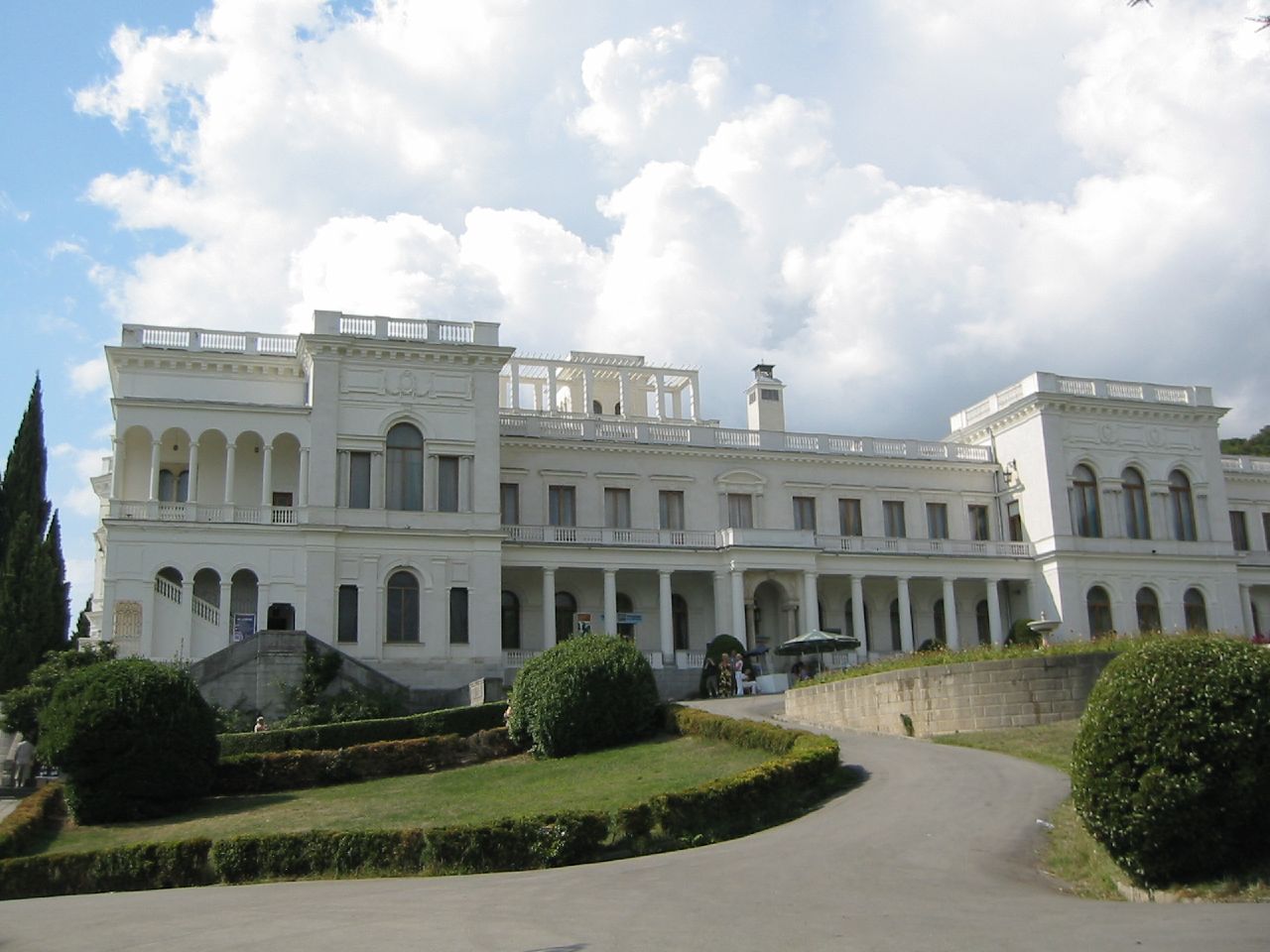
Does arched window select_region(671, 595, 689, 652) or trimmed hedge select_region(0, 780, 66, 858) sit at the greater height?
arched window select_region(671, 595, 689, 652)

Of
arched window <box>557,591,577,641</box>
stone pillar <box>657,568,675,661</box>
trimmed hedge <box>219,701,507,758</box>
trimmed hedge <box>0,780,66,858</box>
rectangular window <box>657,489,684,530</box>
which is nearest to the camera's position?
trimmed hedge <box>0,780,66,858</box>

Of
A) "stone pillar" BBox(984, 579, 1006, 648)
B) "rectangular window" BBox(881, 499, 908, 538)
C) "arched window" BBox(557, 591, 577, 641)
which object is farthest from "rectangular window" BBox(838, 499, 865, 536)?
"arched window" BBox(557, 591, 577, 641)

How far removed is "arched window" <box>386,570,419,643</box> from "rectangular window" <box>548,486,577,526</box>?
7.83 metres

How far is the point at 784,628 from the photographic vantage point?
168ft

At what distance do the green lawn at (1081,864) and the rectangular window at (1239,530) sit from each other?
4301 cm

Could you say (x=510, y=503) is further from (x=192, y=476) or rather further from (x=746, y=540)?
(x=192, y=476)

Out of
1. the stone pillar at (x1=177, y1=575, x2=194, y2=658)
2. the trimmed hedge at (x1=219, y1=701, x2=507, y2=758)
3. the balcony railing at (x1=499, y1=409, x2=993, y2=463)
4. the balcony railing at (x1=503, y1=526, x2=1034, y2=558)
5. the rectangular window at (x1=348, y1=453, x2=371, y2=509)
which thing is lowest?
the trimmed hedge at (x1=219, y1=701, x2=507, y2=758)

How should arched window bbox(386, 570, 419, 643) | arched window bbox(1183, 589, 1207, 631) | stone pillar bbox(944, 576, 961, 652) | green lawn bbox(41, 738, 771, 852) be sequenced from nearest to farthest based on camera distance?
green lawn bbox(41, 738, 771, 852) → arched window bbox(386, 570, 419, 643) → stone pillar bbox(944, 576, 961, 652) → arched window bbox(1183, 589, 1207, 631)

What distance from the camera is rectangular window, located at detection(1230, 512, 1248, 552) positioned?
60.7m

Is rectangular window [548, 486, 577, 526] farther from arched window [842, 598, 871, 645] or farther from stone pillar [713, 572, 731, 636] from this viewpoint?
arched window [842, 598, 871, 645]

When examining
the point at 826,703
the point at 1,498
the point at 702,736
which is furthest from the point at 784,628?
the point at 1,498

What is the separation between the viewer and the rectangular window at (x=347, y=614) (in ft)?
141

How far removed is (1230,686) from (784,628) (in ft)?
126

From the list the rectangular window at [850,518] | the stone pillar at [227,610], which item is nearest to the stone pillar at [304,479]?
the stone pillar at [227,610]
